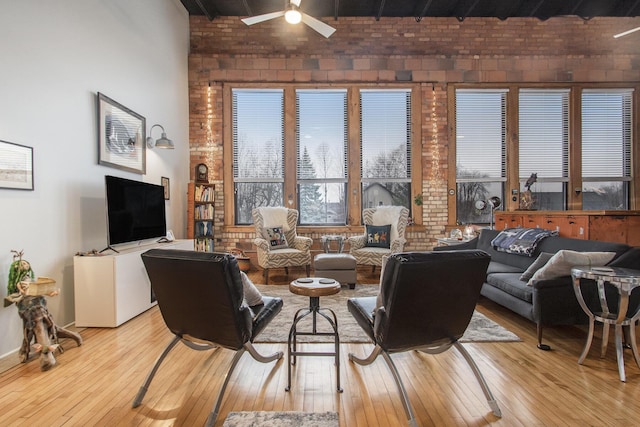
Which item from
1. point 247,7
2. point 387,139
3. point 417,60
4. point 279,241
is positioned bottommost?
point 279,241

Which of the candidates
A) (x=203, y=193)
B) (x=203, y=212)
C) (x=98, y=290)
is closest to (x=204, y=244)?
(x=203, y=212)

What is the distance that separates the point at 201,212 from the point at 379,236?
3.01 m

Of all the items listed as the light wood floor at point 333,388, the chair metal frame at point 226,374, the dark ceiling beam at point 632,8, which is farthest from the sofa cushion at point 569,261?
the dark ceiling beam at point 632,8

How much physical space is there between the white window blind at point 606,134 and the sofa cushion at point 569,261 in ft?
15.6

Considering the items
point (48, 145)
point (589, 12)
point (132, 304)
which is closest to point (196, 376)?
point (132, 304)

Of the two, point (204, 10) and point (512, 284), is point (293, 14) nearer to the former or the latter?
point (204, 10)

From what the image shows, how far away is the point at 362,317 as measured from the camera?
2201 mm

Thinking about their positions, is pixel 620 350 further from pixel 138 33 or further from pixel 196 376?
pixel 138 33

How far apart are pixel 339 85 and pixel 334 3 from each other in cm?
134

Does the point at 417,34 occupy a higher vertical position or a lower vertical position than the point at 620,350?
higher

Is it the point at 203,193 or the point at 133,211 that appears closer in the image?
the point at 133,211

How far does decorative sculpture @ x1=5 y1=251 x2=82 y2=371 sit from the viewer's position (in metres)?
2.51

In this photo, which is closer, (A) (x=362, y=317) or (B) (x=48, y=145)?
(A) (x=362, y=317)

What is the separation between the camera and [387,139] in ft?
21.4
